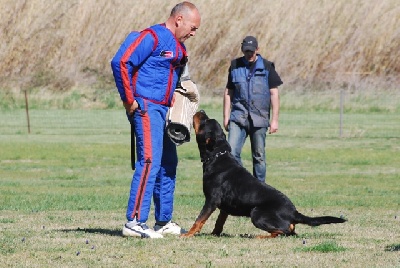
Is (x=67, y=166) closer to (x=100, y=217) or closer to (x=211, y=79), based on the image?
(x=100, y=217)

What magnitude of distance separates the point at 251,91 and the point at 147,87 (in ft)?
10.9

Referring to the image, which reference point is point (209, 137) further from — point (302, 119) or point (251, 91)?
point (302, 119)

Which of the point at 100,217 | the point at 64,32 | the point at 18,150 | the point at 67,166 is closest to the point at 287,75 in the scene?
the point at 64,32

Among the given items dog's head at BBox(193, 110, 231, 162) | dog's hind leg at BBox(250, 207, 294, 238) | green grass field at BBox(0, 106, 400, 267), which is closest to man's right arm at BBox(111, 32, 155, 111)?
dog's head at BBox(193, 110, 231, 162)

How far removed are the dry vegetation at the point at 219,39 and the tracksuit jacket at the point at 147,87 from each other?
32.2 meters

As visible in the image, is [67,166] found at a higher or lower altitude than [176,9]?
lower

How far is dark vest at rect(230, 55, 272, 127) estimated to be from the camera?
35.5 ft

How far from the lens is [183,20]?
Result: 7703 mm

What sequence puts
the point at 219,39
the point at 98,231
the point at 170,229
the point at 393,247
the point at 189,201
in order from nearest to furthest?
1. the point at 393,247
2. the point at 170,229
3. the point at 98,231
4. the point at 189,201
5. the point at 219,39

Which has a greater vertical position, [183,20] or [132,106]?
[183,20]

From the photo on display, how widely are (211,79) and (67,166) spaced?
2503 cm

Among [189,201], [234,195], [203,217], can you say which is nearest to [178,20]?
[234,195]

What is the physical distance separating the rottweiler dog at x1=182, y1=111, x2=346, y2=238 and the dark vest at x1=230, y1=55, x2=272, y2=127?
2636 mm

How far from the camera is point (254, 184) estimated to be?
7.88 meters
